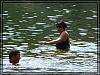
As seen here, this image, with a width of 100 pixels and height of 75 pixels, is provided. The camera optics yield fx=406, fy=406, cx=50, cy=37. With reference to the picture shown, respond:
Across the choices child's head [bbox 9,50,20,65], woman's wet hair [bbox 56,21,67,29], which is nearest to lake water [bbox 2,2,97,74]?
child's head [bbox 9,50,20,65]

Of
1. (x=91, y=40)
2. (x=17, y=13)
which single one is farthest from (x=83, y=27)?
(x=17, y=13)

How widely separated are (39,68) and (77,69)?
1.44m

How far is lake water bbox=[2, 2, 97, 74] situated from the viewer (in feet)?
51.8

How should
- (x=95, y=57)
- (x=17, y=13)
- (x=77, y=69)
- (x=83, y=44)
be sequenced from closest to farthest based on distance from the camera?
(x=77, y=69) → (x=95, y=57) → (x=83, y=44) → (x=17, y=13)

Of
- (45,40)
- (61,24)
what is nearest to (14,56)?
(61,24)

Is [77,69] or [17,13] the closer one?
[77,69]

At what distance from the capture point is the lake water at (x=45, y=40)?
15782 millimetres

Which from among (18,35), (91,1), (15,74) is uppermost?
(15,74)

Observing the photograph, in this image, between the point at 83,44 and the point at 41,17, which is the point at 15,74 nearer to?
the point at 83,44

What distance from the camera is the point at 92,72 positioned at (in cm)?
1471

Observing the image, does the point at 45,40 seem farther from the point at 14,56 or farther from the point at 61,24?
the point at 14,56

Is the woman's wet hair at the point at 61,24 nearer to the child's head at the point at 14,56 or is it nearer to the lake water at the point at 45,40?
the lake water at the point at 45,40

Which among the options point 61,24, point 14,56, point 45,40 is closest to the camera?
point 14,56

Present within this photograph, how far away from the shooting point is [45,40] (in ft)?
70.7
